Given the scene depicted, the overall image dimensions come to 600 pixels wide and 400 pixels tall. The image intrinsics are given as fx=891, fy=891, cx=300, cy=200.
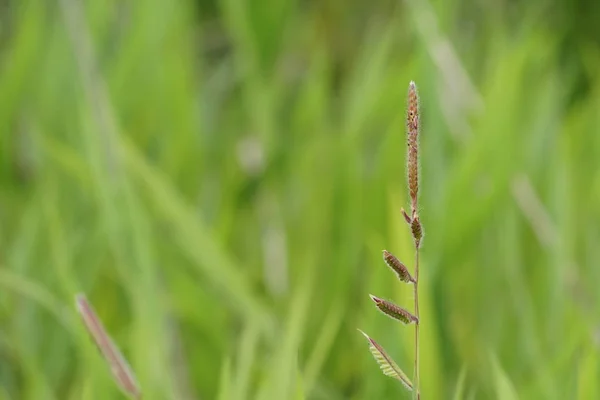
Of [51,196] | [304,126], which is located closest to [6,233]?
[51,196]

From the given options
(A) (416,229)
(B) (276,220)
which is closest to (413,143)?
(A) (416,229)

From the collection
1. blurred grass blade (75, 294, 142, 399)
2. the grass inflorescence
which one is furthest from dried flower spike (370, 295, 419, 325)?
blurred grass blade (75, 294, 142, 399)

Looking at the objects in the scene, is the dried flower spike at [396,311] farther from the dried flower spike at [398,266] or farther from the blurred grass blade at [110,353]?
the blurred grass blade at [110,353]

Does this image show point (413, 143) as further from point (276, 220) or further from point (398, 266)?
point (276, 220)

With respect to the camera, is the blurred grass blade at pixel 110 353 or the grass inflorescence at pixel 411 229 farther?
the blurred grass blade at pixel 110 353

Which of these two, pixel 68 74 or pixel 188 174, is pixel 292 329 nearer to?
pixel 188 174

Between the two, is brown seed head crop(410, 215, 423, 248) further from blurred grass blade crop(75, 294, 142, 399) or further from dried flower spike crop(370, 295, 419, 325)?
blurred grass blade crop(75, 294, 142, 399)


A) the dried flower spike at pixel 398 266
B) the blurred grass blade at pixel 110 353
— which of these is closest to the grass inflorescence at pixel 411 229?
the dried flower spike at pixel 398 266
